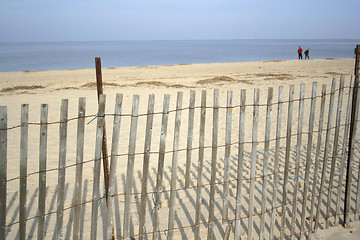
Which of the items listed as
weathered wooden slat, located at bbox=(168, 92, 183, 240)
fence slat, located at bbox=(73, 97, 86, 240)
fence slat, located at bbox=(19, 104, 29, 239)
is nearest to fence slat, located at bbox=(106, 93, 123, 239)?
fence slat, located at bbox=(73, 97, 86, 240)

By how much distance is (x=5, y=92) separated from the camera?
12.7 meters

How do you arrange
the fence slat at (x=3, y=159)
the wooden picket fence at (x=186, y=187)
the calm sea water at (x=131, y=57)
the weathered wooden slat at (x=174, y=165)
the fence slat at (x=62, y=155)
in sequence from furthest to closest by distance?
1. the calm sea water at (x=131, y=57)
2. the weathered wooden slat at (x=174, y=165)
3. the wooden picket fence at (x=186, y=187)
4. the fence slat at (x=62, y=155)
5. the fence slat at (x=3, y=159)

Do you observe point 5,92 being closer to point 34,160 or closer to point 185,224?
point 34,160

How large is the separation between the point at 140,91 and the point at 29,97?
4.24 meters

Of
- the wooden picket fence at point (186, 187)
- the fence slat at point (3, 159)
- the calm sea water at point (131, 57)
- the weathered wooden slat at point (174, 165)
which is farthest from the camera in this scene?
the calm sea water at point (131, 57)

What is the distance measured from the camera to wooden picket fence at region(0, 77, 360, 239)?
8.32 feet

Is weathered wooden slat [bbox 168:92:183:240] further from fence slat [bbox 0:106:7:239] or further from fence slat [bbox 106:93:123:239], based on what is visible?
A: fence slat [bbox 0:106:7:239]

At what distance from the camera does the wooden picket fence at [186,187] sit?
8.32 ft

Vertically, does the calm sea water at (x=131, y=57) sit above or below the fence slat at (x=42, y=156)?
above

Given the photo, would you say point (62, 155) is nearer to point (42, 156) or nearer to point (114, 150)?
point (42, 156)

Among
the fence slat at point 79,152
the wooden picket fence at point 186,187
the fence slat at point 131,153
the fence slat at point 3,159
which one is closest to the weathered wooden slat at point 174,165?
the wooden picket fence at point 186,187

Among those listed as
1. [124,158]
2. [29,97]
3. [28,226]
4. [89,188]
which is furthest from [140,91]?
[28,226]

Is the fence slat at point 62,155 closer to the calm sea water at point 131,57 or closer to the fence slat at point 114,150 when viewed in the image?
the fence slat at point 114,150

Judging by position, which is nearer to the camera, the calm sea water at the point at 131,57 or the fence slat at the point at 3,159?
the fence slat at the point at 3,159
